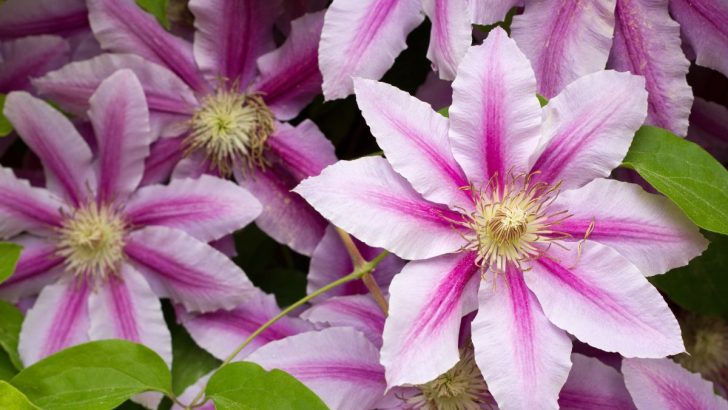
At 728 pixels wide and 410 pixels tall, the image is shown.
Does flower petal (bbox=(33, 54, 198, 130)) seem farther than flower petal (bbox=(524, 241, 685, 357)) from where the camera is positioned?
Yes

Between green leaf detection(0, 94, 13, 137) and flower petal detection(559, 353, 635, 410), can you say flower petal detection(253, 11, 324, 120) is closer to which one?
green leaf detection(0, 94, 13, 137)

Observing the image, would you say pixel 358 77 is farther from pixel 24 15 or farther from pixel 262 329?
pixel 24 15

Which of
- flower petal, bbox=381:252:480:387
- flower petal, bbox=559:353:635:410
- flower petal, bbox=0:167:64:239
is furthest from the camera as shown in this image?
flower petal, bbox=0:167:64:239

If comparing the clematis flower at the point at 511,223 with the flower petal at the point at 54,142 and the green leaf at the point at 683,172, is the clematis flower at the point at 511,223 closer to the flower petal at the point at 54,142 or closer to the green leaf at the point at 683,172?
the green leaf at the point at 683,172

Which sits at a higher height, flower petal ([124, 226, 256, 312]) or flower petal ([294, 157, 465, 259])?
flower petal ([294, 157, 465, 259])

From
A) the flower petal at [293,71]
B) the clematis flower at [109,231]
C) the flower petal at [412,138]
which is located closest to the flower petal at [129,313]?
the clematis flower at [109,231]

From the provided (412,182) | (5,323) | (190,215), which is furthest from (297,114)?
(5,323)

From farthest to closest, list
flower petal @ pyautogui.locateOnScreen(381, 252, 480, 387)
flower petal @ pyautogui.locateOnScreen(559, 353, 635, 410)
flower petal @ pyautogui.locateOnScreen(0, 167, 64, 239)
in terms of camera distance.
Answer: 1. flower petal @ pyautogui.locateOnScreen(0, 167, 64, 239)
2. flower petal @ pyautogui.locateOnScreen(559, 353, 635, 410)
3. flower petal @ pyautogui.locateOnScreen(381, 252, 480, 387)

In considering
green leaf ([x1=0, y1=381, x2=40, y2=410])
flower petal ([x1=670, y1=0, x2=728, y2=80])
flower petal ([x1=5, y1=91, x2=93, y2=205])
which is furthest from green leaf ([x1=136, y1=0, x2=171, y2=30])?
flower petal ([x1=670, y1=0, x2=728, y2=80])
